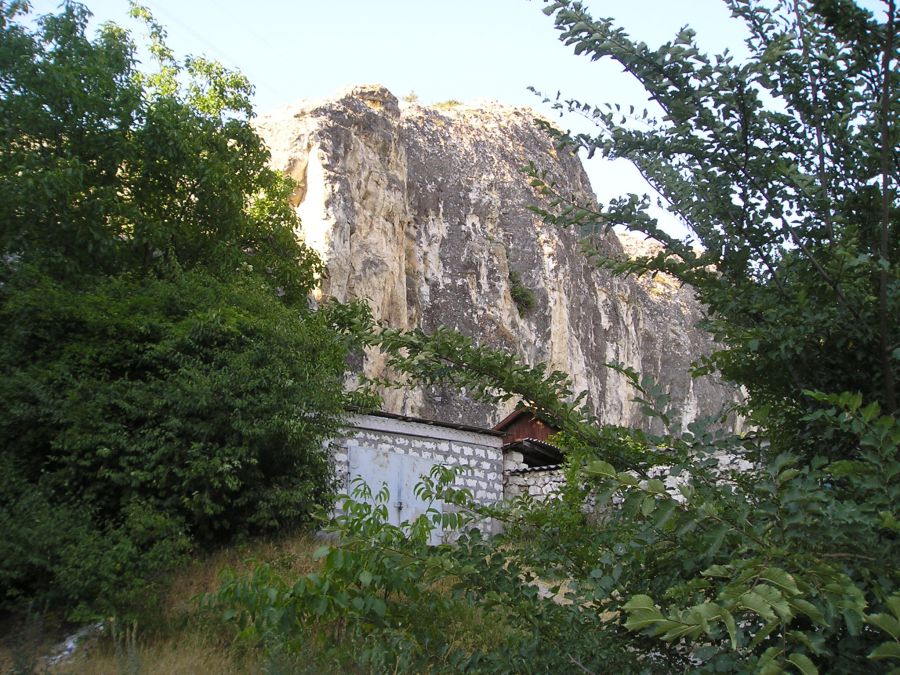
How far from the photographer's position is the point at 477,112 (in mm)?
43812

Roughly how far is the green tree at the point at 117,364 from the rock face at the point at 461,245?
9777 mm

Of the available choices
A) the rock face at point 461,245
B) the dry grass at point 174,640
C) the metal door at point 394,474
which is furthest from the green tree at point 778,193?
the rock face at point 461,245

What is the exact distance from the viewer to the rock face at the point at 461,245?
89.2 feet

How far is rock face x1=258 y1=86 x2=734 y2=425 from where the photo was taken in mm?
27203

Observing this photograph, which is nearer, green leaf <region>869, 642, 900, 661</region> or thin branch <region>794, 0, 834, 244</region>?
green leaf <region>869, 642, 900, 661</region>

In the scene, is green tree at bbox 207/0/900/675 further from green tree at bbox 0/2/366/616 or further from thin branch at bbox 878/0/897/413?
green tree at bbox 0/2/366/616

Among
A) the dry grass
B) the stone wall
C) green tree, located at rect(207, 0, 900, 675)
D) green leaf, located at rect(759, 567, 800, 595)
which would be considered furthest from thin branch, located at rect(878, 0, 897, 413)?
the stone wall

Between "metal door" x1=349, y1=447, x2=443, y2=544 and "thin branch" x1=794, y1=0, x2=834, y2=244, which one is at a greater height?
"thin branch" x1=794, y1=0, x2=834, y2=244

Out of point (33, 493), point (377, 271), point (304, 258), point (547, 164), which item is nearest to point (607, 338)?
point (547, 164)

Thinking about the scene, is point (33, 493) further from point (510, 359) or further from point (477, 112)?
point (477, 112)

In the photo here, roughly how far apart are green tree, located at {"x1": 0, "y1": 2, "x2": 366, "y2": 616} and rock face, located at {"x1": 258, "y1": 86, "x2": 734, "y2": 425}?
978cm

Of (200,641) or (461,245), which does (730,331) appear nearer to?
(200,641)

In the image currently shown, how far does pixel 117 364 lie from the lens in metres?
9.79

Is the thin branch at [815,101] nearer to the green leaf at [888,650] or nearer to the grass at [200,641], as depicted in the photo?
the green leaf at [888,650]
